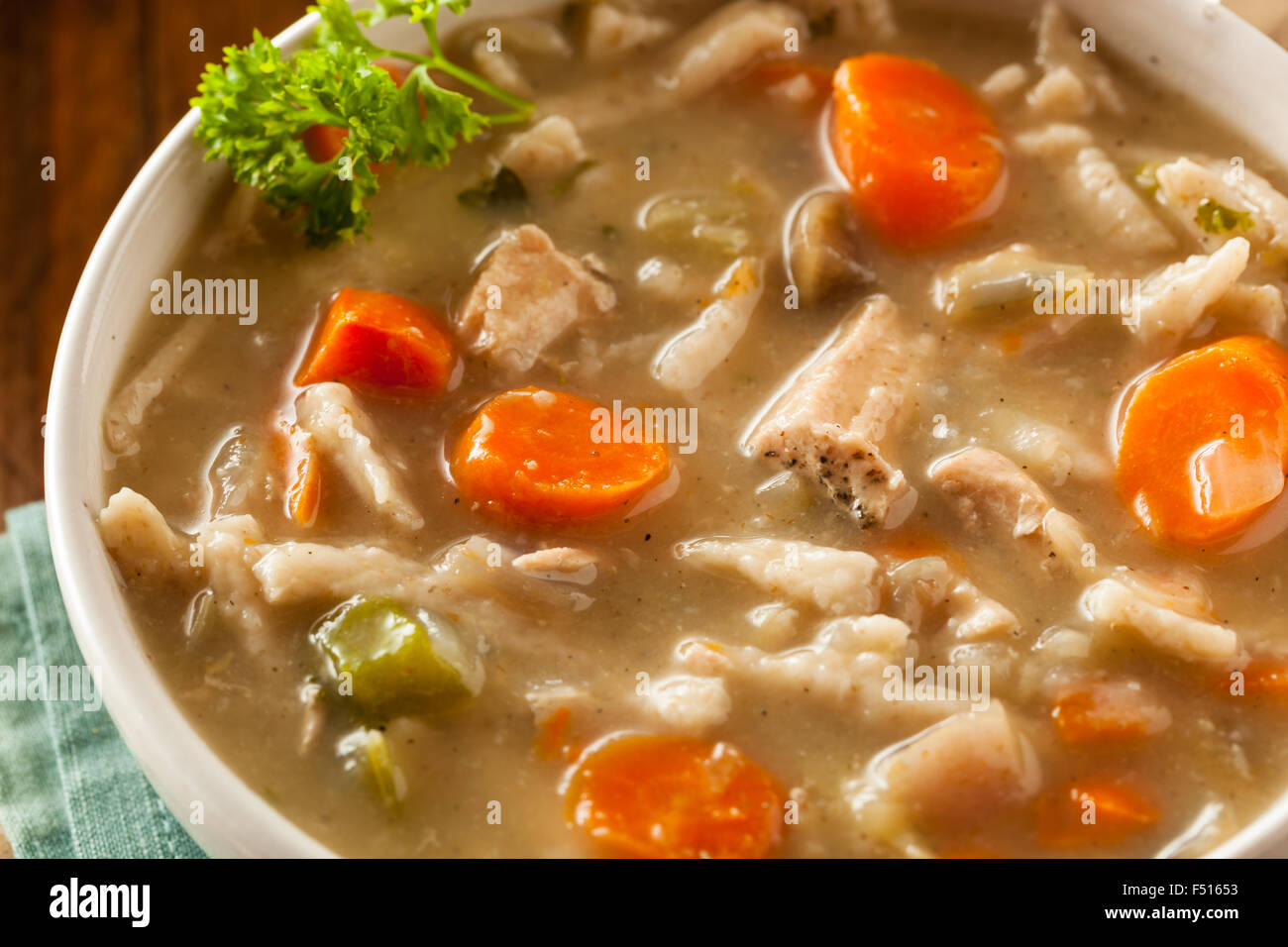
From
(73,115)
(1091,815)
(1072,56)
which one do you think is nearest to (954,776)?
(1091,815)

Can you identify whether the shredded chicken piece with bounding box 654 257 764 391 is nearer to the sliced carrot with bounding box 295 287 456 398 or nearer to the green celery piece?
the sliced carrot with bounding box 295 287 456 398

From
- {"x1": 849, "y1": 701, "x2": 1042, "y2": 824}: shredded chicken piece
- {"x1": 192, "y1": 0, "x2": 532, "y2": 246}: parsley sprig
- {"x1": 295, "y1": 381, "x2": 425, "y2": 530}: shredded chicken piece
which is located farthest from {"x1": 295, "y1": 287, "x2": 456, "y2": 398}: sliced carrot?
{"x1": 849, "y1": 701, "x2": 1042, "y2": 824}: shredded chicken piece

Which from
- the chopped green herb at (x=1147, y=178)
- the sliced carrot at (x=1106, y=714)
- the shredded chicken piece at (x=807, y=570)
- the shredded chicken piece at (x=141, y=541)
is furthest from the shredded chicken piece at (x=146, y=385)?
the chopped green herb at (x=1147, y=178)

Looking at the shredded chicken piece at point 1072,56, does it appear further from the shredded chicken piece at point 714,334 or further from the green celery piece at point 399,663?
the green celery piece at point 399,663

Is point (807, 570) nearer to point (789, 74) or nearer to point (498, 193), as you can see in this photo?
point (498, 193)
